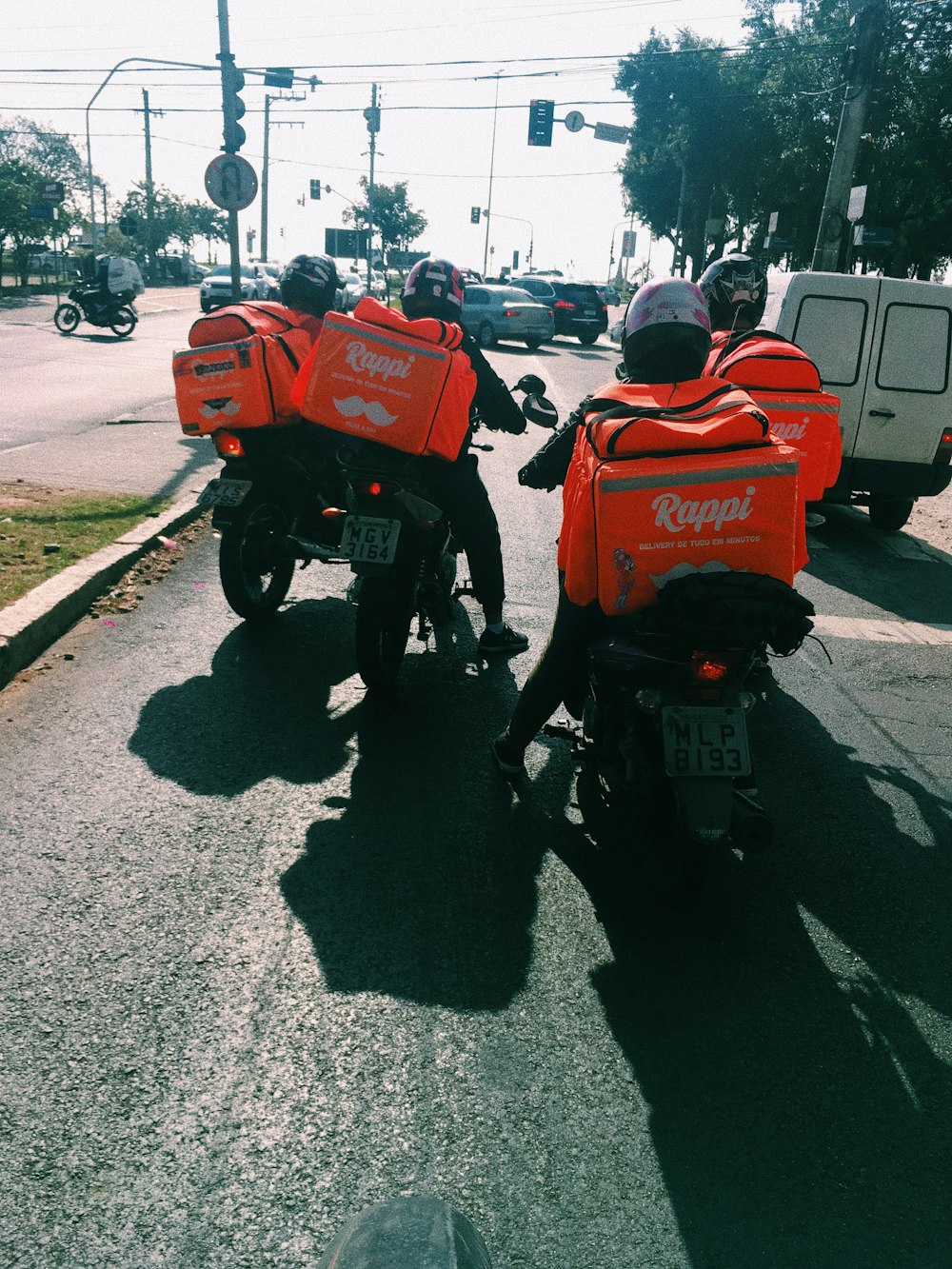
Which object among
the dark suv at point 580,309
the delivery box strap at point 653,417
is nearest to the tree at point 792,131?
the dark suv at point 580,309

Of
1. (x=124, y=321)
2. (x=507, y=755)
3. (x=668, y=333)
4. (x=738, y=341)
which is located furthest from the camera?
(x=124, y=321)

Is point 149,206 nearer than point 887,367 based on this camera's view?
No

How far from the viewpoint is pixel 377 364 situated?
4691 millimetres

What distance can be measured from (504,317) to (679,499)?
27.3 metres

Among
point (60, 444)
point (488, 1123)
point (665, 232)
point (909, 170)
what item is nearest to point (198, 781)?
point (488, 1123)

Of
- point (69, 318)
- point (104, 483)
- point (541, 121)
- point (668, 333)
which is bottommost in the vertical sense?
point (69, 318)

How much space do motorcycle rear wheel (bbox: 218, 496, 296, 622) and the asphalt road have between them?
643 millimetres

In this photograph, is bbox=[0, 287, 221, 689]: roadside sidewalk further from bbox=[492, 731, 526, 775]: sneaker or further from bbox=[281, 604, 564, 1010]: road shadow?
bbox=[492, 731, 526, 775]: sneaker

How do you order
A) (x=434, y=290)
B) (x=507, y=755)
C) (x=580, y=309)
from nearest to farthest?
1. (x=507, y=755)
2. (x=434, y=290)
3. (x=580, y=309)

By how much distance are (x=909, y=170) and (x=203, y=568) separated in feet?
113

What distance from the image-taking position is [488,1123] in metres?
2.50

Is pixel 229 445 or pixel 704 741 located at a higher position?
pixel 229 445

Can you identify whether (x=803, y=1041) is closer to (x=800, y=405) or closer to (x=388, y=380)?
(x=800, y=405)

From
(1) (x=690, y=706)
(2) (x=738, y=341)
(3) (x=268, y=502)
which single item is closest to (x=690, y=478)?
(1) (x=690, y=706)
